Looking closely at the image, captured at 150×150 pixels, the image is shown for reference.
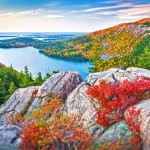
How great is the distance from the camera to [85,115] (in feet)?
90.5

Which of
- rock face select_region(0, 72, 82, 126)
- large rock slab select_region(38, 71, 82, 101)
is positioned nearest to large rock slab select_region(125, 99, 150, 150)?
large rock slab select_region(38, 71, 82, 101)

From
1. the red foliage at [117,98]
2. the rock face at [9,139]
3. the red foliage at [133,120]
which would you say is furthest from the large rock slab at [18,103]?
the red foliage at [133,120]

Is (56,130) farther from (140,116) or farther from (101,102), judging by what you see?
(101,102)

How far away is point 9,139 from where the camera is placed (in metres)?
18.1

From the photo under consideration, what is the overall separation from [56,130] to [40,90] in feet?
61.3

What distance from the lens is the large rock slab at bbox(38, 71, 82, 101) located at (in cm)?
3459

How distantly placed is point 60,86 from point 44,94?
2353 mm

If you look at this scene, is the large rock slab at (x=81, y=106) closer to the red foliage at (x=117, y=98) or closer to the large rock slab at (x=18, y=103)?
the red foliage at (x=117, y=98)

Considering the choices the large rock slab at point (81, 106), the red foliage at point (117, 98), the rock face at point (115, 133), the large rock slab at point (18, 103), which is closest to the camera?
the rock face at point (115, 133)

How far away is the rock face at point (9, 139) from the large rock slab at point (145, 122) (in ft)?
27.7

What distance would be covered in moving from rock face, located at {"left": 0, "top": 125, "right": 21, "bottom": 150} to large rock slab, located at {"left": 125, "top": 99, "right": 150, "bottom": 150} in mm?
8457

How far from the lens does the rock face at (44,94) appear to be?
3469 centimetres

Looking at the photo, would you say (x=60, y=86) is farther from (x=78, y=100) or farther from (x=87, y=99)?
(x=87, y=99)

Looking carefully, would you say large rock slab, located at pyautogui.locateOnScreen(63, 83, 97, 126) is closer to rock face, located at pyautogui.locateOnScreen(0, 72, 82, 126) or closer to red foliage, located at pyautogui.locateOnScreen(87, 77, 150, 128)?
red foliage, located at pyautogui.locateOnScreen(87, 77, 150, 128)
